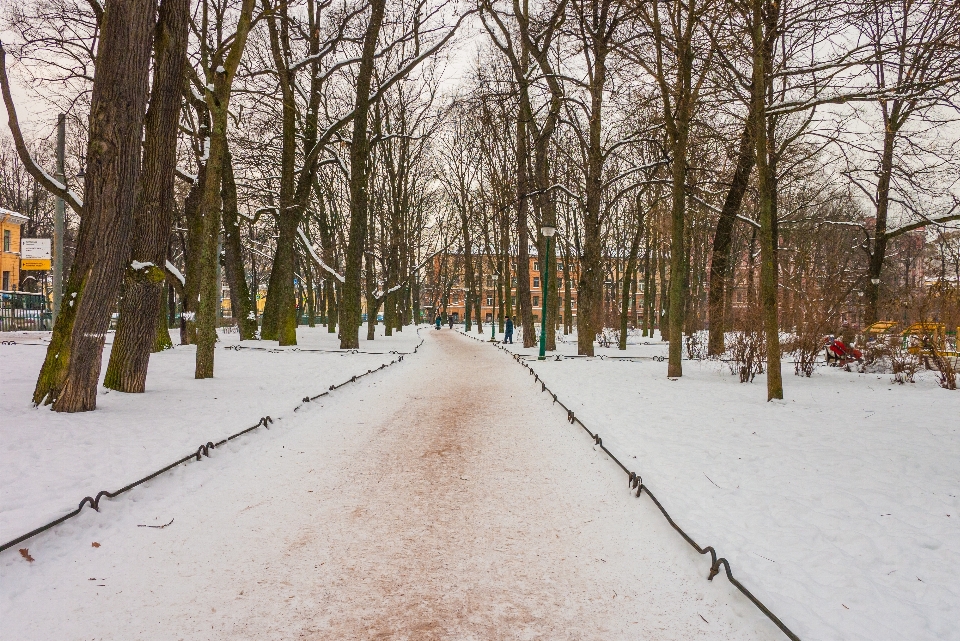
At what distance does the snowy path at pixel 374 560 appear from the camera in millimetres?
2787

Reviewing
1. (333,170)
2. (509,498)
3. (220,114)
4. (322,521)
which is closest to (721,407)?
(509,498)

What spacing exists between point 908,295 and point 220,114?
14.3 metres

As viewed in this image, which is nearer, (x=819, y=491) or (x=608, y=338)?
(x=819, y=491)

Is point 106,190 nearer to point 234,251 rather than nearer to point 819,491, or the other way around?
point 819,491

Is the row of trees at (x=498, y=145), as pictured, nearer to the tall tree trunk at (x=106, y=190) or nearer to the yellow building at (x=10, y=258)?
the tall tree trunk at (x=106, y=190)

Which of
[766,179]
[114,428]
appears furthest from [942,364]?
[114,428]

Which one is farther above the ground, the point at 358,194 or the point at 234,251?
the point at 358,194

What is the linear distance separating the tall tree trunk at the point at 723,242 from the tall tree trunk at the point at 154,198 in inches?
432

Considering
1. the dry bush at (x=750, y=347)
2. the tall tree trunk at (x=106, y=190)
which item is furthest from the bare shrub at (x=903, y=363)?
the tall tree trunk at (x=106, y=190)

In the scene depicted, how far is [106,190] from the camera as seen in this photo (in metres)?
7.16

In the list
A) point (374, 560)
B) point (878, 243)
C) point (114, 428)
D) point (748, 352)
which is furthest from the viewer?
point (878, 243)

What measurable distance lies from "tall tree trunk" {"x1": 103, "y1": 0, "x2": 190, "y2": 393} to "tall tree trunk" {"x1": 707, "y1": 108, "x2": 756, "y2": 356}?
1098cm

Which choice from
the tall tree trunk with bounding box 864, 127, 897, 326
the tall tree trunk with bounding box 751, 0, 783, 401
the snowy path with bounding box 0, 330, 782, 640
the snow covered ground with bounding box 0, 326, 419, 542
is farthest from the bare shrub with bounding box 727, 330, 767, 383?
the snow covered ground with bounding box 0, 326, 419, 542

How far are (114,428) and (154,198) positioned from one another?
13.0 feet
